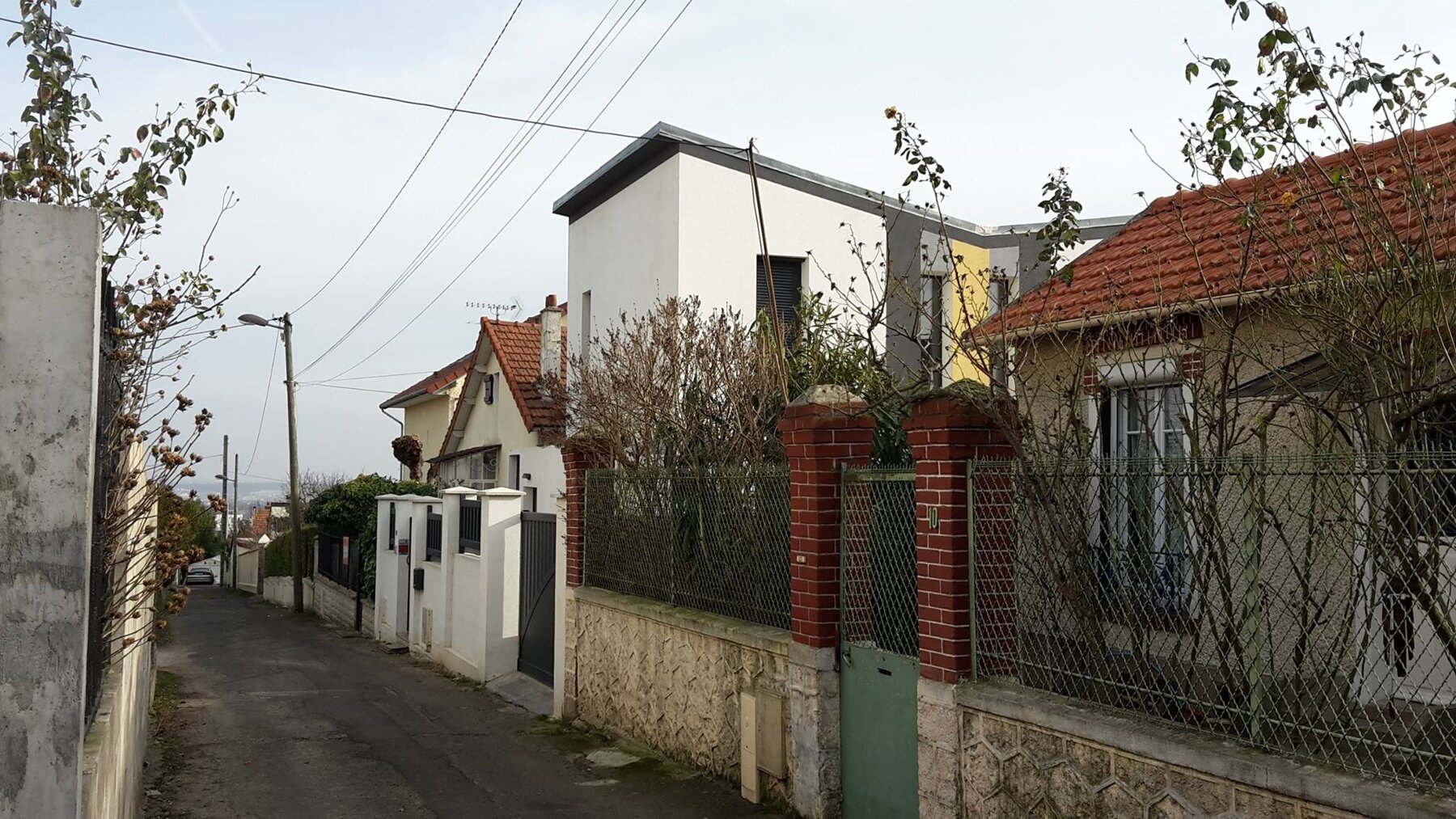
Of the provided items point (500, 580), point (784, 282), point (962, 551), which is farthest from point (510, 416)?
point (962, 551)

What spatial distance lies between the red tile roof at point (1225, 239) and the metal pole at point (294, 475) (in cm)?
2301

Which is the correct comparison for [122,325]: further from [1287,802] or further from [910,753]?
[1287,802]

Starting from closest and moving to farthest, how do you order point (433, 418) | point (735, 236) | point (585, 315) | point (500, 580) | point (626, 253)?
point (500, 580) < point (735, 236) < point (626, 253) < point (585, 315) < point (433, 418)

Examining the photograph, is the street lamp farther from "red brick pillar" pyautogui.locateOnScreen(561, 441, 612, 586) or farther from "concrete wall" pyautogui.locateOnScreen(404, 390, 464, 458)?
"red brick pillar" pyautogui.locateOnScreen(561, 441, 612, 586)

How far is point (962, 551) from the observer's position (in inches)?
257

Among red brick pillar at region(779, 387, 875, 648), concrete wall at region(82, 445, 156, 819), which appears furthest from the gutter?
concrete wall at region(82, 445, 156, 819)

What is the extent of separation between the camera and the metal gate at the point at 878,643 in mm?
7047

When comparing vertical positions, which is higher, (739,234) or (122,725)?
(739,234)

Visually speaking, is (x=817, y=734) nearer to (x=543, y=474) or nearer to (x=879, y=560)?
(x=879, y=560)

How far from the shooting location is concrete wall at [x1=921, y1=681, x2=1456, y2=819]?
4.37 metres

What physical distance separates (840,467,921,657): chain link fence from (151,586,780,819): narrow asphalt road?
1681 millimetres

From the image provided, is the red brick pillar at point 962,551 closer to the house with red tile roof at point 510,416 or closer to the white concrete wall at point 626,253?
the white concrete wall at point 626,253

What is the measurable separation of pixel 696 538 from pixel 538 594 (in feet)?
16.6

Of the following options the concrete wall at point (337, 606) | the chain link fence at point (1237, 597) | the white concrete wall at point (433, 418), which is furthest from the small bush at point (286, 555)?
the chain link fence at point (1237, 597)
